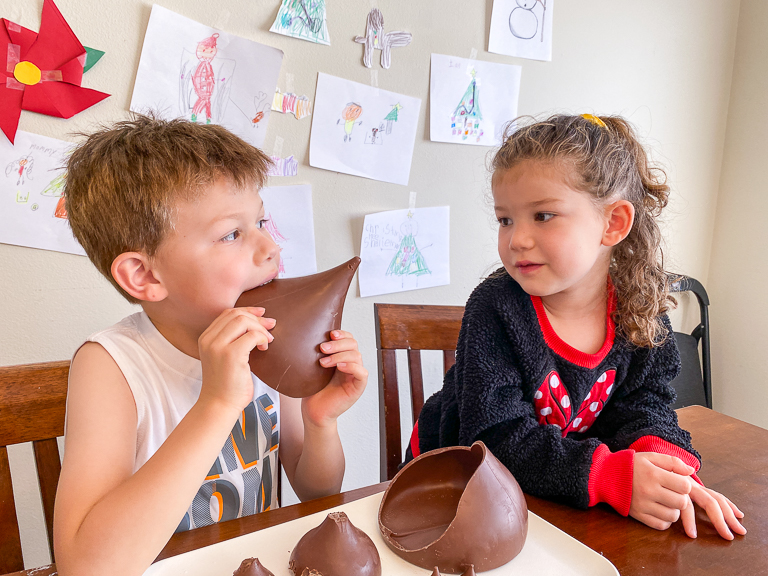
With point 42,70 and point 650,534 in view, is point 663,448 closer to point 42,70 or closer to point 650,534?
point 650,534

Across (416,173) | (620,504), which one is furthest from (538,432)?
(416,173)

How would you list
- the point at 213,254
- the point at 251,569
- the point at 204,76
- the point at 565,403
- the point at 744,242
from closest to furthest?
the point at 251,569, the point at 213,254, the point at 565,403, the point at 204,76, the point at 744,242

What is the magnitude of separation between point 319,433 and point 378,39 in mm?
1061

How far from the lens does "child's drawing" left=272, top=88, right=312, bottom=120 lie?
4.48ft

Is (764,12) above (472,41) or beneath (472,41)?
above

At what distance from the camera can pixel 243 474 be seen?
81cm

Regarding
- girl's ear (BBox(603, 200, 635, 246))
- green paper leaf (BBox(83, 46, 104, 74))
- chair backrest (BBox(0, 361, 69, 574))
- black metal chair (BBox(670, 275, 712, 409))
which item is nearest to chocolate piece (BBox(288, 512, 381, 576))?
chair backrest (BBox(0, 361, 69, 574))

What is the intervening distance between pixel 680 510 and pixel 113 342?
0.71 meters

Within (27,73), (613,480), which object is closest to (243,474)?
(613,480)

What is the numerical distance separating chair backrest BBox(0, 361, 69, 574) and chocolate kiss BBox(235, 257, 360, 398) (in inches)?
11.7

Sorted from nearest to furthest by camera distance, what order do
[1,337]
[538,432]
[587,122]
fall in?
1. [538,432]
2. [587,122]
3. [1,337]

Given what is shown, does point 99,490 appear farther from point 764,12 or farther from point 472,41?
point 764,12

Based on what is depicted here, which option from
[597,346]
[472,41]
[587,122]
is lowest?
[597,346]

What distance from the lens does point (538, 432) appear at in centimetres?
80
